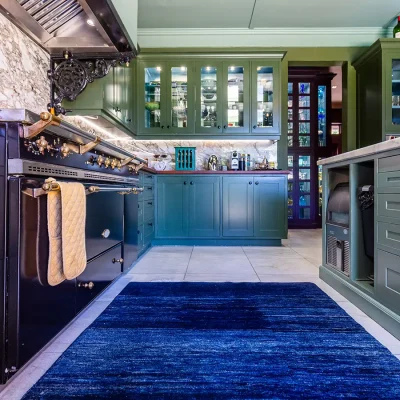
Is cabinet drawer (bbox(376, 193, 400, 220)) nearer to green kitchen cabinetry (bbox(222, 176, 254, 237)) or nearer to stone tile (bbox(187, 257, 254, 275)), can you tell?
stone tile (bbox(187, 257, 254, 275))

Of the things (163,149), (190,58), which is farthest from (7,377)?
(190,58)

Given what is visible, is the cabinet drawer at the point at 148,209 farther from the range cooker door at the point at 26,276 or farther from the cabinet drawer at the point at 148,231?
the range cooker door at the point at 26,276

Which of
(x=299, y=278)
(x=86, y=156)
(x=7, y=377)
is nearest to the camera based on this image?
(x=7, y=377)

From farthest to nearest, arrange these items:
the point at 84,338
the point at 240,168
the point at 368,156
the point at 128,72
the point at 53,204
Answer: the point at 240,168 → the point at 128,72 → the point at 368,156 → the point at 84,338 → the point at 53,204

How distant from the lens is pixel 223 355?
1107mm

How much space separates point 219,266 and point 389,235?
144cm

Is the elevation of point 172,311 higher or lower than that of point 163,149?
lower

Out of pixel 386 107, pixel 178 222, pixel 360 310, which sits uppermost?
pixel 386 107

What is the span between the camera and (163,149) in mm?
4090

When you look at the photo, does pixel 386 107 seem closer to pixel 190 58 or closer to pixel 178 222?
pixel 190 58

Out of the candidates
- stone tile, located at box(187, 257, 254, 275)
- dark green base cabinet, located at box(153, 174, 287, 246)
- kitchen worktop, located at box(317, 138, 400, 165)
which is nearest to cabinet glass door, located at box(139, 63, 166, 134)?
dark green base cabinet, located at box(153, 174, 287, 246)

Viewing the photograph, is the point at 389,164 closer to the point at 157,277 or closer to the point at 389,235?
the point at 389,235

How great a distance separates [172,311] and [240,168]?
2657 millimetres

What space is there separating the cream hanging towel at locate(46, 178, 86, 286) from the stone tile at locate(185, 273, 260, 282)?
1156 mm
